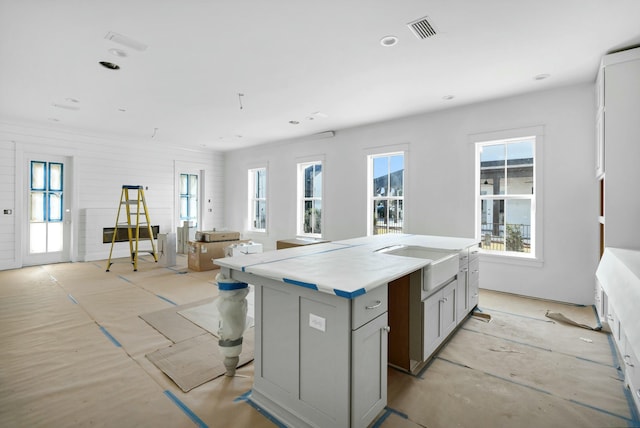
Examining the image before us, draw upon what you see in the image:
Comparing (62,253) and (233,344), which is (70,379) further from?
(62,253)

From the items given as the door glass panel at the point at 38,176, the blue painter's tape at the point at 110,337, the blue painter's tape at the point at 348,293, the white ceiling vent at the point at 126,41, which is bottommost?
the blue painter's tape at the point at 110,337

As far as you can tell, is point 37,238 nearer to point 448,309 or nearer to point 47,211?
point 47,211

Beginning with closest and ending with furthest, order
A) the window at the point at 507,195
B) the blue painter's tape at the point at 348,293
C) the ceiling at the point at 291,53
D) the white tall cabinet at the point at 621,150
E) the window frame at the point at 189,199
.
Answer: the blue painter's tape at the point at 348,293
the ceiling at the point at 291,53
the white tall cabinet at the point at 621,150
the window at the point at 507,195
the window frame at the point at 189,199

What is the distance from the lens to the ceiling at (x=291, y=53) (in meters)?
2.42

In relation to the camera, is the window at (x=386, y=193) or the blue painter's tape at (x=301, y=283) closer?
the blue painter's tape at (x=301, y=283)

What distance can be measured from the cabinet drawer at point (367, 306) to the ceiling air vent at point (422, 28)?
224 centimetres

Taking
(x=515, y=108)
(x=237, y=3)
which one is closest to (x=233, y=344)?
(x=237, y=3)

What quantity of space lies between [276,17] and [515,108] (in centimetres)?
363

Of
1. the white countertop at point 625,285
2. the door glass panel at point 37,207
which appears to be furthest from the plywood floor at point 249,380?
the door glass panel at point 37,207

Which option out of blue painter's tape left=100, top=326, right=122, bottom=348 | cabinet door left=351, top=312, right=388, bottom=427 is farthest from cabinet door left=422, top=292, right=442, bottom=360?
blue painter's tape left=100, top=326, right=122, bottom=348

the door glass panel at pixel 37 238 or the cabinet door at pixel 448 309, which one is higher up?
the door glass panel at pixel 37 238

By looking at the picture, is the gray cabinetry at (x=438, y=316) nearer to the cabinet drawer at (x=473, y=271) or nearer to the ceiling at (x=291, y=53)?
the cabinet drawer at (x=473, y=271)

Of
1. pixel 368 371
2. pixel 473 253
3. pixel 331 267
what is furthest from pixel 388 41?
pixel 368 371

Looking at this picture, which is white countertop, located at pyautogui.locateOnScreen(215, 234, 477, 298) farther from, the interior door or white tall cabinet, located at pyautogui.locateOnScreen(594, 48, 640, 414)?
the interior door
